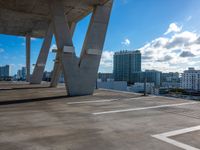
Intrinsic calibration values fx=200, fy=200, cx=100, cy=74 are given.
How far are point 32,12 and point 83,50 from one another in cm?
857

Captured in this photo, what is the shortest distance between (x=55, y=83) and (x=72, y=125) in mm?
15520

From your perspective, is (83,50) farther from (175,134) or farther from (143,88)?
(175,134)

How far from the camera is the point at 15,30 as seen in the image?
2739cm

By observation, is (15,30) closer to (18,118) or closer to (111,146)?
(18,118)

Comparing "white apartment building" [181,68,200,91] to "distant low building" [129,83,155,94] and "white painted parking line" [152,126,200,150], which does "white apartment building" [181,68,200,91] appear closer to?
"distant low building" [129,83,155,94]

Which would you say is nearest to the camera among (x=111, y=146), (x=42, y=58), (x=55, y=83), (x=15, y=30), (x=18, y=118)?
(x=111, y=146)

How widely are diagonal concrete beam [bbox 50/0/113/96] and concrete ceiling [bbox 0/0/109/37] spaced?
4.56ft

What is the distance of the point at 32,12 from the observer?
723 inches

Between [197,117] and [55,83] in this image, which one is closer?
[197,117]

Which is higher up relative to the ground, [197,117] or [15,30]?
[15,30]


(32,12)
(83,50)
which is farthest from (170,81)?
(83,50)

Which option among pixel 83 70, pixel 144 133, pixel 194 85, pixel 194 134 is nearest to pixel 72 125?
pixel 144 133

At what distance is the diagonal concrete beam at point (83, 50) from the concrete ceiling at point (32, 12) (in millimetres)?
1389

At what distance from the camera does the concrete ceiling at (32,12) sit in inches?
611
